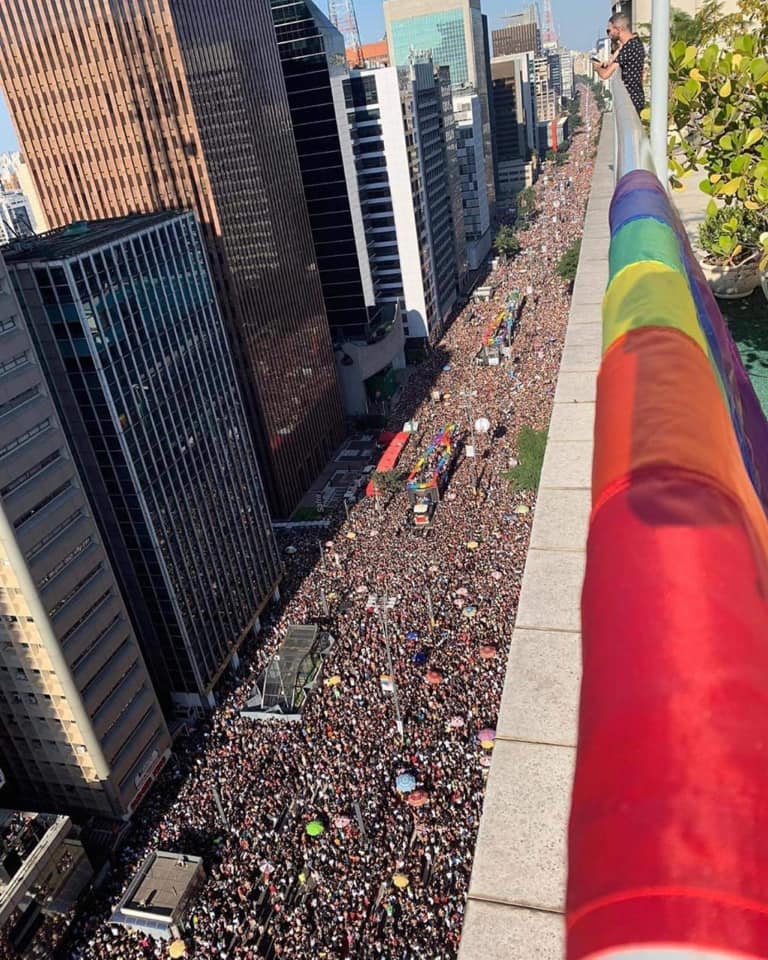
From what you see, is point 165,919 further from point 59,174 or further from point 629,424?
point 59,174

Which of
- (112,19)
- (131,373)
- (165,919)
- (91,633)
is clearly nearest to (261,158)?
(112,19)

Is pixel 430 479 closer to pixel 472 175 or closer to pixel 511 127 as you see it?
pixel 472 175

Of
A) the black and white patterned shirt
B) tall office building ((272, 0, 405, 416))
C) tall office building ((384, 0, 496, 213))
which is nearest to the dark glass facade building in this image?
tall office building ((272, 0, 405, 416))

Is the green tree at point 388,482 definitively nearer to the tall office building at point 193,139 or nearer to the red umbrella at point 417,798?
the tall office building at point 193,139

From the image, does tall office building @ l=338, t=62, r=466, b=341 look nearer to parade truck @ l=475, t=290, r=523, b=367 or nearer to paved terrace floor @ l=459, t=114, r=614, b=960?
parade truck @ l=475, t=290, r=523, b=367

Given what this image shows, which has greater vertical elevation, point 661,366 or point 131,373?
point 661,366

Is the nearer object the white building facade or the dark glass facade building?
the dark glass facade building
